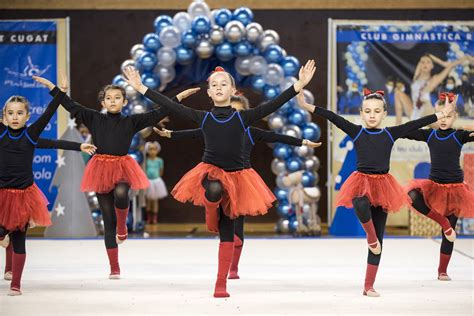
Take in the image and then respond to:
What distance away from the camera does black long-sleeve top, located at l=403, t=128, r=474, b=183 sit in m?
6.11

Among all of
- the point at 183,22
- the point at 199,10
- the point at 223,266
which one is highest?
the point at 199,10

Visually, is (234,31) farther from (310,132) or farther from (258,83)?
(310,132)

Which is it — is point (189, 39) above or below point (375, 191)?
above

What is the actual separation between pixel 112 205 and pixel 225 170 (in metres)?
1.22

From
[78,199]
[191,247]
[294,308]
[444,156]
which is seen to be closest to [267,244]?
[191,247]

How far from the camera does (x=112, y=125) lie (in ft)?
19.3

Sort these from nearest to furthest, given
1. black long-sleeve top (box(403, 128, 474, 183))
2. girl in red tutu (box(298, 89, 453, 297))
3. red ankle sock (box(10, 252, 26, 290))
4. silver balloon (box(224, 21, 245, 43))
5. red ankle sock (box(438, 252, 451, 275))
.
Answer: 1. girl in red tutu (box(298, 89, 453, 297))
2. red ankle sock (box(10, 252, 26, 290))
3. red ankle sock (box(438, 252, 451, 275))
4. black long-sleeve top (box(403, 128, 474, 183))
5. silver balloon (box(224, 21, 245, 43))

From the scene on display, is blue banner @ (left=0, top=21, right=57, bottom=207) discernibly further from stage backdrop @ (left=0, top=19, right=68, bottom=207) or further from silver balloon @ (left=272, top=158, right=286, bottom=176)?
silver balloon @ (left=272, top=158, right=286, bottom=176)

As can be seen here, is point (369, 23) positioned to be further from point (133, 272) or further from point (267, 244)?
point (133, 272)

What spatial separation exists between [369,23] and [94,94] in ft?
14.0

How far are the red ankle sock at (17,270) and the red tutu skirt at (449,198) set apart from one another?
9.59ft

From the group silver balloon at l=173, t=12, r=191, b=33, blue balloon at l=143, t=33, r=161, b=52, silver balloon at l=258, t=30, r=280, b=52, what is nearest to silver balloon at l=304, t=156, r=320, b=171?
silver balloon at l=258, t=30, r=280, b=52

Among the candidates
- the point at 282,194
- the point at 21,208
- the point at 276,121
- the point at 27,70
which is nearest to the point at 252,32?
the point at 276,121

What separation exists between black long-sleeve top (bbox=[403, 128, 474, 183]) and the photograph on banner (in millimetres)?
4852
